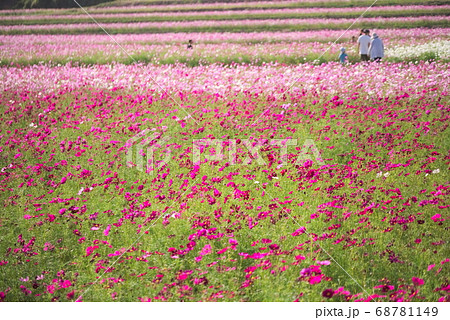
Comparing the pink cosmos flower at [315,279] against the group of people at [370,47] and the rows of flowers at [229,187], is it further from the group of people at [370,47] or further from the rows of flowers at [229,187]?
the group of people at [370,47]

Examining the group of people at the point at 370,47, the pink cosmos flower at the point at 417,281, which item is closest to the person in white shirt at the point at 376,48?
the group of people at the point at 370,47

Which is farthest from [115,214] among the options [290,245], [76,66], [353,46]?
[353,46]

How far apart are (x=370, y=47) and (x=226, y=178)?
10.9ft

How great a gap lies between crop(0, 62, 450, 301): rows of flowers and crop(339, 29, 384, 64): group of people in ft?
0.79

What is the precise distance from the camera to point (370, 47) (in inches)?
262

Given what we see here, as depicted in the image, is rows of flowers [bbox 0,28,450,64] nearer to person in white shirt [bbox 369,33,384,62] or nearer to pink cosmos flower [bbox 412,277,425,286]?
person in white shirt [bbox 369,33,384,62]

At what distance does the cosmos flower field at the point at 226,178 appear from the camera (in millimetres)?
3660

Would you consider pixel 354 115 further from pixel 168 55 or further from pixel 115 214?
pixel 168 55

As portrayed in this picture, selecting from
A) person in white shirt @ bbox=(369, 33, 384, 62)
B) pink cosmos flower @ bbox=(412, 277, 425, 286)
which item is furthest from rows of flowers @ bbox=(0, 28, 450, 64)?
pink cosmos flower @ bbox=(412, 277, 425, 286)

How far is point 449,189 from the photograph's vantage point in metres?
4.42

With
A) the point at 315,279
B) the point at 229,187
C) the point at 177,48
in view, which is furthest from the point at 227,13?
the point at 315,279

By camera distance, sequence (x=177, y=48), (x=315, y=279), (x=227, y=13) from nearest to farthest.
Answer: (x=315, y=279) → (x=227, y=13) → (x=177, y=48)

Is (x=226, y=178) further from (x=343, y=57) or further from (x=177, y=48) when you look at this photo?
(x=177, y=48)
